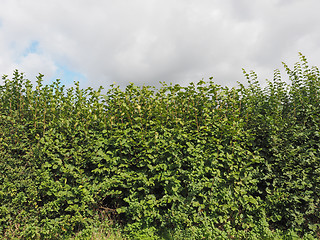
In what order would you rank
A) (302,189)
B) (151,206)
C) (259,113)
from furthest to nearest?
(259,113) → (302,189) → (151,206)

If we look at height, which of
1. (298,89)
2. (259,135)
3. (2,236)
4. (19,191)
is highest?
(298,89)

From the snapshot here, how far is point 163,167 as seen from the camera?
4.14 metres

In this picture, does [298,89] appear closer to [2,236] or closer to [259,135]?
[259,135]

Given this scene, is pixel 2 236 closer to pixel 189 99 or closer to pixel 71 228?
pixel 71 228

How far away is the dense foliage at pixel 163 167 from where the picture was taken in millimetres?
4141

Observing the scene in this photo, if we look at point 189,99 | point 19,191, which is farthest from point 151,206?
point 19,191

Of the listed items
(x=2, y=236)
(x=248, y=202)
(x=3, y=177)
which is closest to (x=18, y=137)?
(x=3, y=177)

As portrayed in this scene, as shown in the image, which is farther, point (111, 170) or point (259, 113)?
point (259, 113)

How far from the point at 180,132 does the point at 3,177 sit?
323 centimetres

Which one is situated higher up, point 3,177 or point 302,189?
point 3,177

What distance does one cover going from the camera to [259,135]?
182 inches

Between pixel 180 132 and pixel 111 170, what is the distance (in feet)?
4.59

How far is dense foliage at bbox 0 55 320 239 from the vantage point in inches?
163

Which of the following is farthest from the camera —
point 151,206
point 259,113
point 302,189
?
point 259,113
